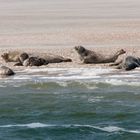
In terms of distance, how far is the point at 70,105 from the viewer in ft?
53.1

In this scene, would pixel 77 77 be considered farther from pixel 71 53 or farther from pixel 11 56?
pixel 71 53

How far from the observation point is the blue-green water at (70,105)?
13.8m

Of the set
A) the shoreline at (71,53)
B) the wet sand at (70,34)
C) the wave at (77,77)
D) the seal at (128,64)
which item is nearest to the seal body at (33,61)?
the shoreline at (71,53)

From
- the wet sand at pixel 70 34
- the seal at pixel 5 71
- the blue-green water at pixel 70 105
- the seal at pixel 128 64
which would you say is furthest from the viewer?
the wet sand at pixel 70 34

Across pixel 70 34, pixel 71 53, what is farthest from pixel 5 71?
pixel 70 34

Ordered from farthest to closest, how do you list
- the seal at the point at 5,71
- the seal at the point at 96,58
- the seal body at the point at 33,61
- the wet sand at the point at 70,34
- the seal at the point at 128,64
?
A: 1. the wet sand at the point at 70,34
2. the seal at the point at 96,58
3. the seal body at the point at 33,61
4. the seal at the point at 128,64
5. the seal at the point at 5,71

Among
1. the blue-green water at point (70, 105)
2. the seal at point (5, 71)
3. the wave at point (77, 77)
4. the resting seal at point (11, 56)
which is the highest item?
the resting seal at point (11, 56)

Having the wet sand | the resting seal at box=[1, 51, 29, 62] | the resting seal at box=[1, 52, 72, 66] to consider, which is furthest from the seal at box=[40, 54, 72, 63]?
the resting seal at box=[1, 51, 29, 62]

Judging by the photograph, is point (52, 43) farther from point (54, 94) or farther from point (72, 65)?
point (54, 94)

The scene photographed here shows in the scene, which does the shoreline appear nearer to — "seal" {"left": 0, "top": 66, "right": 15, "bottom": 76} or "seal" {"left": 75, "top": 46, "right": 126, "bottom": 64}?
"seal" {"left": 75, "top": 46, "right": 126, "bottom": 64}

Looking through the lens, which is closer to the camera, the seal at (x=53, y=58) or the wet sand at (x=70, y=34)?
the seal at (x=53, y=58)

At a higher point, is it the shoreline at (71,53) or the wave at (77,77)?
the shoreline at (71,53)

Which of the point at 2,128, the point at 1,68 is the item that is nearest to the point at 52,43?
the point at 1,68

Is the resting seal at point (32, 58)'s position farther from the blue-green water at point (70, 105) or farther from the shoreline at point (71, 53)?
the blue-green water at point (70, 105)
